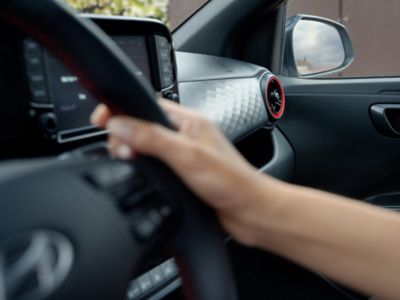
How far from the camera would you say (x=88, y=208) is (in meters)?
0.56

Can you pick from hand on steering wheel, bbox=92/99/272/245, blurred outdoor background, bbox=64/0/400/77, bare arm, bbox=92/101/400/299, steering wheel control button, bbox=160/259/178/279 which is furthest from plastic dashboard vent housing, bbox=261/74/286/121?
blurred outdoor background, bbox=64/0/400/77

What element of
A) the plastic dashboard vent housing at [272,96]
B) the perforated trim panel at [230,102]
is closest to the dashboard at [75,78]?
the perforated trim panel at [230,102]

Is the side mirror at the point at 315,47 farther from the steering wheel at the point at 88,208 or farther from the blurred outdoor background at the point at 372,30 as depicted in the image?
the blurred outdoor background at the point at 372,30

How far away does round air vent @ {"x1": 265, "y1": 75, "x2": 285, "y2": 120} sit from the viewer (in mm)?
1731

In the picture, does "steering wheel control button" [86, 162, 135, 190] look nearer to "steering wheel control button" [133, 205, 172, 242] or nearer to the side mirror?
"steering wheel control button" [133, 205, 172, 242]

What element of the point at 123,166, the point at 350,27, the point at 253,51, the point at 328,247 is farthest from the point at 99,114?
the point at 350,27

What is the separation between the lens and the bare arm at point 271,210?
583mm

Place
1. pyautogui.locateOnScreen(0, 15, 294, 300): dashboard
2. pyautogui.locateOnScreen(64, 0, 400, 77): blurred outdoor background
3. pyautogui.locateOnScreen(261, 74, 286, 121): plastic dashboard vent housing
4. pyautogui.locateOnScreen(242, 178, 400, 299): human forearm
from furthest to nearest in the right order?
pyautogui.locateOnScreen(64, 0, 400, 77): blurred outdoor background, pyautogui.locateOnScreen(261, 74, 286, 121): plastic dashboard vent housing, pyautogui.locateOnScreen(0, 15, 294, 300): dashboard, pyautogui.locateOnScreen(242, 178, 400, 299): human forearm

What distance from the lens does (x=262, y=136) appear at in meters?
1.84

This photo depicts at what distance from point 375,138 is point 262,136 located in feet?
1.41

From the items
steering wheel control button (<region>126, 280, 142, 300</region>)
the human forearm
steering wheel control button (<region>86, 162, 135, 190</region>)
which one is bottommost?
steering wheel control button (<region>126, 280, 142, 300</region>)

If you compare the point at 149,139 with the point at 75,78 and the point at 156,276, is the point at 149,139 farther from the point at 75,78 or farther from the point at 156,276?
the point at 156,276

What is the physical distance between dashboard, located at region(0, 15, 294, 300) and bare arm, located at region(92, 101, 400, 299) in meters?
0.08

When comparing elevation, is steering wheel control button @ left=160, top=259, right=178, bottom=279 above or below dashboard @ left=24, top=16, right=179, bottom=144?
below
